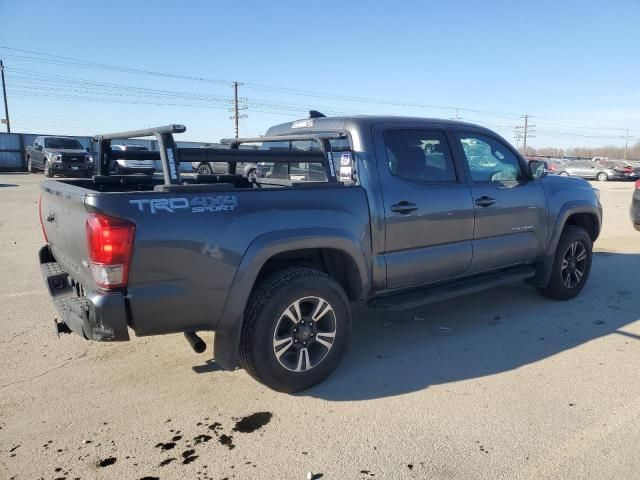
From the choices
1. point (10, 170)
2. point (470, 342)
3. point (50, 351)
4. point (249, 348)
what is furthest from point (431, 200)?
point (10, 170)

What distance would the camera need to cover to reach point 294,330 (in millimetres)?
3479

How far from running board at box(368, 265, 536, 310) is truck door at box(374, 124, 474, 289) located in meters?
0.10

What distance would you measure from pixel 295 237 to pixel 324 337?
78 centimetres

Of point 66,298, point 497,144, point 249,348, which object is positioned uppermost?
point 497,144

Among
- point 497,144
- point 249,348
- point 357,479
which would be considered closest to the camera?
point 357,479

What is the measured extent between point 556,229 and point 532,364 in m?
1.93

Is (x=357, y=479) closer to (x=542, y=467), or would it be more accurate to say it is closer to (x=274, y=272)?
(x=542, y=467)

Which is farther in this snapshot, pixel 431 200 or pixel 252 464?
pixel 431 200

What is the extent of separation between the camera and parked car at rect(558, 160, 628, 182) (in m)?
34.0

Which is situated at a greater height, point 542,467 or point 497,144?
point 497,144

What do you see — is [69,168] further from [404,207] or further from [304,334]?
[304,334]

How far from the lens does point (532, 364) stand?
395cm

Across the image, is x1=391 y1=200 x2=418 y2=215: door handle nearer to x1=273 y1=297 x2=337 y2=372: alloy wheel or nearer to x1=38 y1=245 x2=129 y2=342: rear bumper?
x1=273 y1=297 x2=337 y2=372: alloy wheel

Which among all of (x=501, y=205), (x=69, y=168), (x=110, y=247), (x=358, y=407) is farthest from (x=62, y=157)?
(x=358, y=407)
